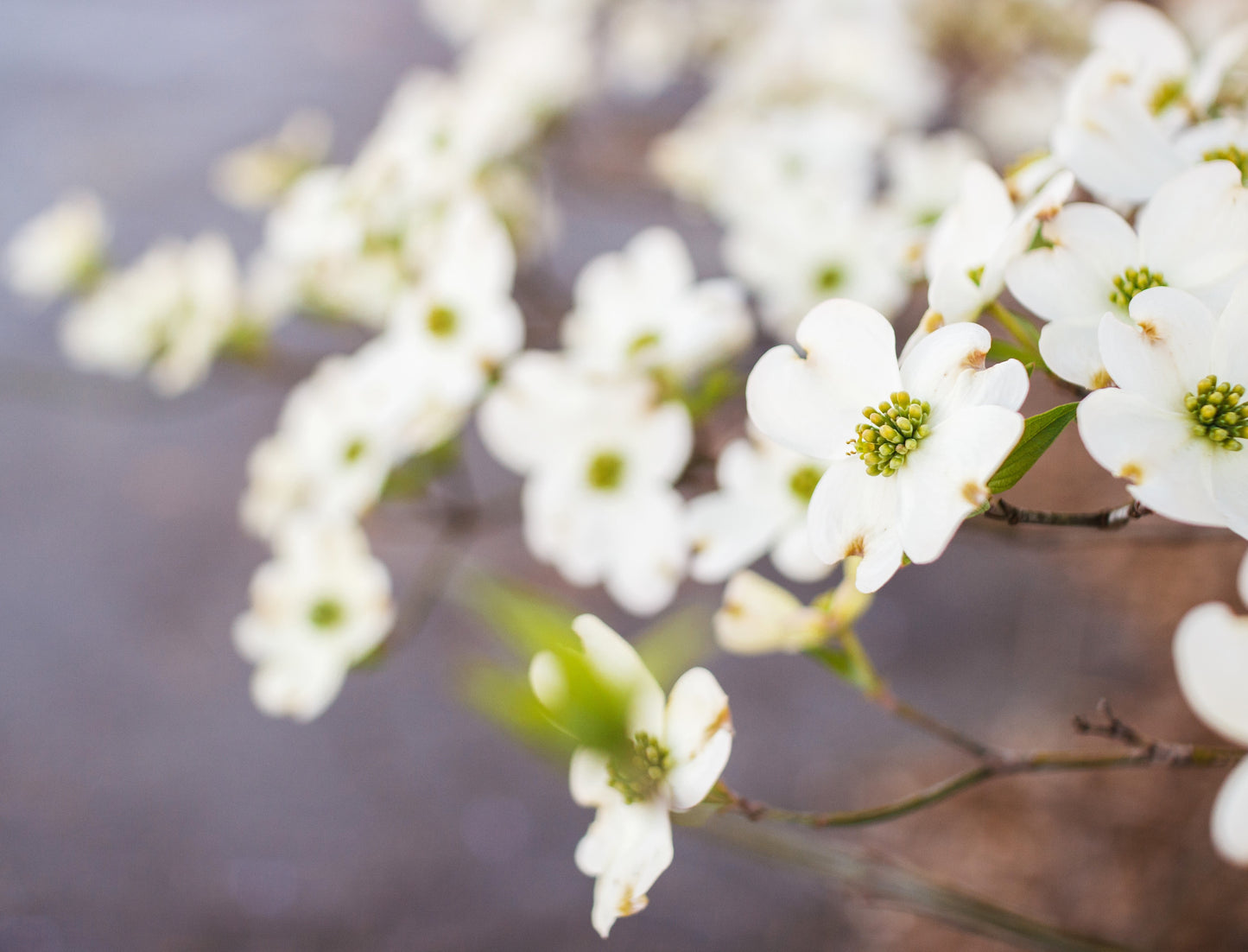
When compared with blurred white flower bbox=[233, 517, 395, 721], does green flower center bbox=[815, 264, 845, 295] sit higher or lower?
higher

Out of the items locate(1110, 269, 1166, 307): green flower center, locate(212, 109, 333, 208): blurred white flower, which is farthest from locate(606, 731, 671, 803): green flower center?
locate(212, 109, 333, 208): blurred white flower

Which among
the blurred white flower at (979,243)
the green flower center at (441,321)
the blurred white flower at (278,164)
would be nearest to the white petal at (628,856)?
the blurred white flower at (979,243)

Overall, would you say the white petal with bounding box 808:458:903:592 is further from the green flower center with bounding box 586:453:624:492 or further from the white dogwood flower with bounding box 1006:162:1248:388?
the green flower center with bounding box 586:453:624:492

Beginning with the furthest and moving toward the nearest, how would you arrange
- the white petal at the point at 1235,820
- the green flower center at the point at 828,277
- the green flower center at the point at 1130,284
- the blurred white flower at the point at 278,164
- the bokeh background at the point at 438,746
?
the bokeh background at the point at 438,746 → the blurred white flower at the point at 278,164 → the green flower center at the point at 828,277 → the green flower center at the point at 1130,284 → the white petal at the point at 1235,820

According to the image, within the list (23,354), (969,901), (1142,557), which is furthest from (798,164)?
(23,354)

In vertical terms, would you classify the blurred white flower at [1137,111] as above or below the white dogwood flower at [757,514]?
above

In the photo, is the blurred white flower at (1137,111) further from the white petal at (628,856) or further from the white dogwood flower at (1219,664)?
the white petal at (628,856)

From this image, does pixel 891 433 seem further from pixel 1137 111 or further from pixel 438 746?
pixel 438 746

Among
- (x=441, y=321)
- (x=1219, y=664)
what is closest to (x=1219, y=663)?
(x=1219, y=664)
